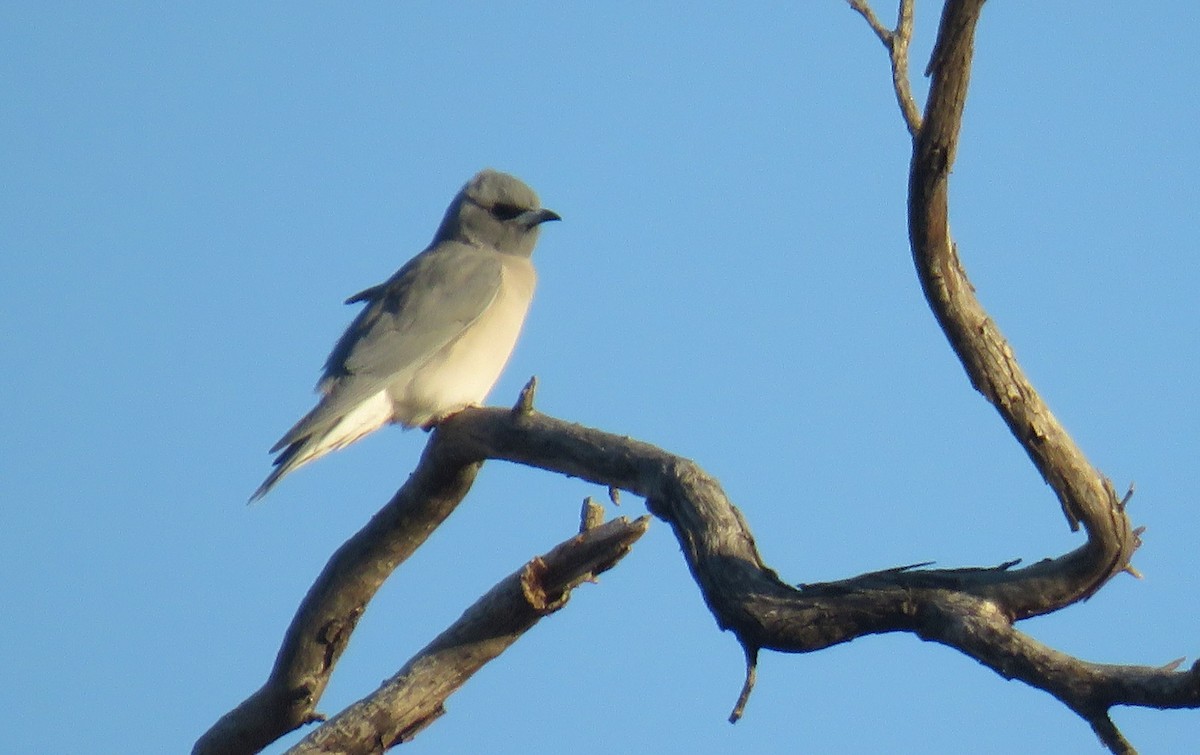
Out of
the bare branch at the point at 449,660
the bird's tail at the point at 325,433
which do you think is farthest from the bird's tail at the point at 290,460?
the bare branch at the point at 449,660

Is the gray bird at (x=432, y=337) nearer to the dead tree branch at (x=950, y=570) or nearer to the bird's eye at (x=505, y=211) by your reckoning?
the bird's eye at (x=505, y=211)

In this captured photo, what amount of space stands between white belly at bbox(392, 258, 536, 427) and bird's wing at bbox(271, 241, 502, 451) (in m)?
0.06

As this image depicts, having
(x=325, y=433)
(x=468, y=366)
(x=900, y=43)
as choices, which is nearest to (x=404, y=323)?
(x=468, y=366)

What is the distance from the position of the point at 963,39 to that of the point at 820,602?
1.73 meters

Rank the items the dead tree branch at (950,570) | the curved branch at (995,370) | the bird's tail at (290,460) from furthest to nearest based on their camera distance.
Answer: the bird's tail at (290,460), the curved branch at (995,370), the dead tree branch at (950,570)

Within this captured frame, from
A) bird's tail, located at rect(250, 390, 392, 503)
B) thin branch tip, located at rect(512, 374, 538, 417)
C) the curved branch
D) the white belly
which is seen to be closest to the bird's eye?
the white belly

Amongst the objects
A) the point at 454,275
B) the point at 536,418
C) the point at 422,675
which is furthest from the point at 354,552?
the point at 454,275

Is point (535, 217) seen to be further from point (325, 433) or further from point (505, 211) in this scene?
point (325, 433)

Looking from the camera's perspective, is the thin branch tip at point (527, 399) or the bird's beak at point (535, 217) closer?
the thin branch tip at point (527, 399)

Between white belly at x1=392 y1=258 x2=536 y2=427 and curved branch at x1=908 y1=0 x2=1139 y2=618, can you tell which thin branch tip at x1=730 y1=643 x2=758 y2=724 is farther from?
white belly at x1=392 y1=258 x2=536 y2=427

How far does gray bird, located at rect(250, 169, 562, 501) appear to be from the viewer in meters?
8.25

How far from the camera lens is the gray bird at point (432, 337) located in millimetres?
8250

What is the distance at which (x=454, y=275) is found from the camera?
9.26 meters

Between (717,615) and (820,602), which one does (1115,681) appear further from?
(717,615)
